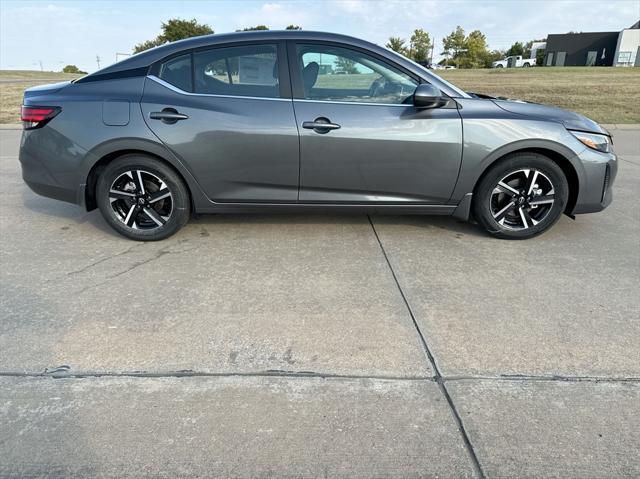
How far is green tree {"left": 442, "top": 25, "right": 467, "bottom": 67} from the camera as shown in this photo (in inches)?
2808

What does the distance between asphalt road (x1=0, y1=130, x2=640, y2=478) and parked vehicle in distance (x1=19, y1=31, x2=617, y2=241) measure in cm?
47

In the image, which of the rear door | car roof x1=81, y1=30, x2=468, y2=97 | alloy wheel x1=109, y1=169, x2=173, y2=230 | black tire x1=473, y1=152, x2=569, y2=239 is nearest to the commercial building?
black tire x1=473, y1=152, x2=569, y2=239

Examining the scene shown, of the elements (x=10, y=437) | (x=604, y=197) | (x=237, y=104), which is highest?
(x=237, y=104)

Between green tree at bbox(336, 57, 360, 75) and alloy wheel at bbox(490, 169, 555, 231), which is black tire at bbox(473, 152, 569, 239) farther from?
green tree at bbox(336, 57, 360, 75)

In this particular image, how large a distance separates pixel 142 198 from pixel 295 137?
4.73ft

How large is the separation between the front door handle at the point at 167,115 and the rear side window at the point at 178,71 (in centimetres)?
24

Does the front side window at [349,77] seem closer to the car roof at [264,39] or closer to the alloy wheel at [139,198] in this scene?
the car roof at [264,39]

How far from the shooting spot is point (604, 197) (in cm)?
415

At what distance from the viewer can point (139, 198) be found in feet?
13.5

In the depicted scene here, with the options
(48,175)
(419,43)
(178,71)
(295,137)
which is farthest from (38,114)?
(419,43)

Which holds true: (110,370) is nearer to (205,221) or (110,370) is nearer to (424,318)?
(424,318)

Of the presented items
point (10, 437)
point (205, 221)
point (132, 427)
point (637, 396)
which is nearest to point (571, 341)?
point (637, 396)

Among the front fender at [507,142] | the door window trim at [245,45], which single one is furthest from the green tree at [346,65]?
the front fender at [507,142]

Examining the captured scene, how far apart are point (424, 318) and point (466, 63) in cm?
7759
